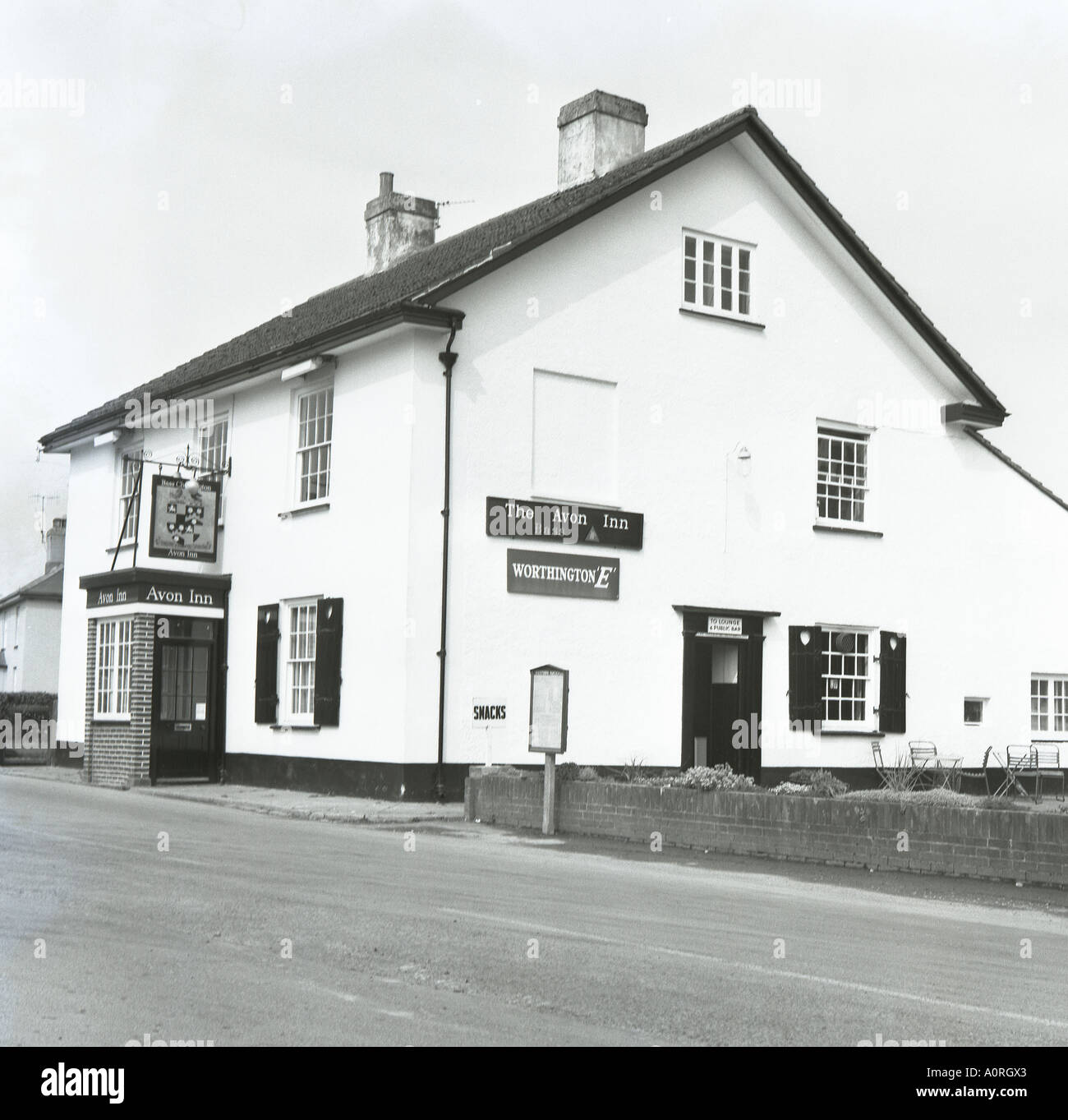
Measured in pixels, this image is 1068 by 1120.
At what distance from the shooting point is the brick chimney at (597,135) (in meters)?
28.7

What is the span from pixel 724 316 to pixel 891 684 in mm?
6804

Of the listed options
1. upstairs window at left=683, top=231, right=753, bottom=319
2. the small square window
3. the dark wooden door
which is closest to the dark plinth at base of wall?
the dark wooden door

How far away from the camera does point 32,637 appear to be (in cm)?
6162

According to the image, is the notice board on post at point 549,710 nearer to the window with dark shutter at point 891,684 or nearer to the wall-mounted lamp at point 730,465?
the wall-mounted lamp at point 730,465

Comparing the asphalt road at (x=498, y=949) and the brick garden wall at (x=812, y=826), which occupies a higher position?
the brick garden wall at (x=812, y=826)

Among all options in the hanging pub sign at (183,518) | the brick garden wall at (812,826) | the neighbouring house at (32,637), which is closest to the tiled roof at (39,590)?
the neighbouring house at (32,637)

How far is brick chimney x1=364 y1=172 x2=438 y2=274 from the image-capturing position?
33.4m

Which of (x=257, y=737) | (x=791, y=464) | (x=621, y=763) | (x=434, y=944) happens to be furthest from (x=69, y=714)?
(x=434, y=944)

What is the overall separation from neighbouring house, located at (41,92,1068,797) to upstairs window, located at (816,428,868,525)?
0.28 ft

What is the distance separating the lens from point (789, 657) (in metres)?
25.9

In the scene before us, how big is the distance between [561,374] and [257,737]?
750 centimetres

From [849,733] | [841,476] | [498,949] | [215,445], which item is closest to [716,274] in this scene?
[841,476]

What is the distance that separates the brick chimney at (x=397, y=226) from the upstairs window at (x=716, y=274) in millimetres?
9124
